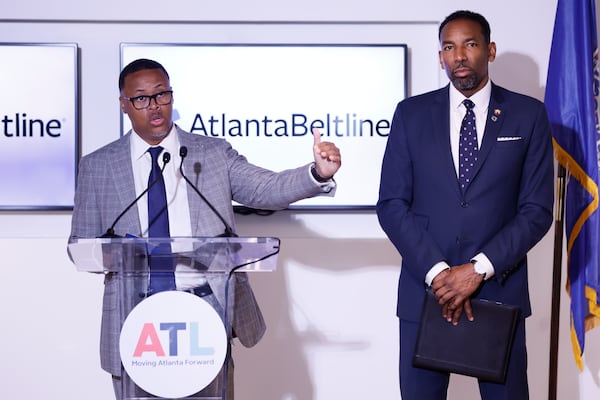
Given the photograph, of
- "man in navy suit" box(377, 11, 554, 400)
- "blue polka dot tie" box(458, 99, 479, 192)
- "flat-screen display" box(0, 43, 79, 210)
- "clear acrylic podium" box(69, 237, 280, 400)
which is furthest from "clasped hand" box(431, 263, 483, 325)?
"flat-screen display" box(0, 43, 79, 210)

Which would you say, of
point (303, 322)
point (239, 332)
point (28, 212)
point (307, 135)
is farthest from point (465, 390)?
point (28, 212)

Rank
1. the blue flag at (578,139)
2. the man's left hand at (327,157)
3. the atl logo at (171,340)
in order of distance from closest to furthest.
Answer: the atl logo at (171,340) → the man's left hand at (327,157) → the blue flag at (578,139)

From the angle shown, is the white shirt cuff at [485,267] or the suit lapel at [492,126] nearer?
the white shirt cuff at [485,267]

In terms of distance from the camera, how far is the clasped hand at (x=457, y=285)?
9.00 ft

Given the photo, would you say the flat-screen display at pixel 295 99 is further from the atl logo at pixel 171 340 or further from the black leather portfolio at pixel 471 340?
the atl logo at pixel 171 340

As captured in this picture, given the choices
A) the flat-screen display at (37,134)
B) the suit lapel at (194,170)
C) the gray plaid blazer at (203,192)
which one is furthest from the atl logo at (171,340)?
the flat-screen display at (37,134)

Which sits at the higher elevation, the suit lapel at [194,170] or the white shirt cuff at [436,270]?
the suit lapel at [194,170]

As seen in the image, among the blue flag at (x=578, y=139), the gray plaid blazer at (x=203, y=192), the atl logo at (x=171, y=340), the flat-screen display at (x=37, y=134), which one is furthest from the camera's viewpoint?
the flat-screen display at (x=37, y=134)

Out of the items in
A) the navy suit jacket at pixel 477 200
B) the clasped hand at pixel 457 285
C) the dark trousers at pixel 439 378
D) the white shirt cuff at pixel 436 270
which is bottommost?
the dark trousers at pixel 439 378

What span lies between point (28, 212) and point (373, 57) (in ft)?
6.15

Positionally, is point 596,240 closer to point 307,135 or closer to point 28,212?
point 307,135

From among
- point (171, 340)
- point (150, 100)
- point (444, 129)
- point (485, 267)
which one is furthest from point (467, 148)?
point (171, 340)

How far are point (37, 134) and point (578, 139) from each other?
256cm

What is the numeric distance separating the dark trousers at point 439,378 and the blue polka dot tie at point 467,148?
535mm
